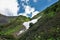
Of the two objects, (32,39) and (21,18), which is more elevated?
(32,39)

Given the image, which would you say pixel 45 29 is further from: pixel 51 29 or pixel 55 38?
pixel 55 38

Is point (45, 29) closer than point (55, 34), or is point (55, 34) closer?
point (55, 34)

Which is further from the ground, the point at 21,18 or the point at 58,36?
the point at 58,36

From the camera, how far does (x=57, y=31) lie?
3703 centimetres

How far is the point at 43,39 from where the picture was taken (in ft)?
120

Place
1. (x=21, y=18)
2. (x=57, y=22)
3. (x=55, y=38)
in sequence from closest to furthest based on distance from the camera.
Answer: (x=55, y=38), (x=57, y=22), (x=21, y=18)

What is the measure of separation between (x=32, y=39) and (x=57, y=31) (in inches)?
166

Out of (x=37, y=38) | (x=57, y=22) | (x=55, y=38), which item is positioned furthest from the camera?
(x=57, y=22)

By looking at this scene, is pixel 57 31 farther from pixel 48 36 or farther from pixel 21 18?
pixel 21 18

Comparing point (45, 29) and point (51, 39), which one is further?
point (45, 29)

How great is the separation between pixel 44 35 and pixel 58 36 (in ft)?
9.15

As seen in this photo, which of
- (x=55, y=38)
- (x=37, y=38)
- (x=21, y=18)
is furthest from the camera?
(x=21, y=18)

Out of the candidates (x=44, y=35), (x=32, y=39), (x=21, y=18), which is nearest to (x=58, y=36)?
(x=44, y=35)

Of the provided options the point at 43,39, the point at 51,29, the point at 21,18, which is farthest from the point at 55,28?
the point at 21,18
